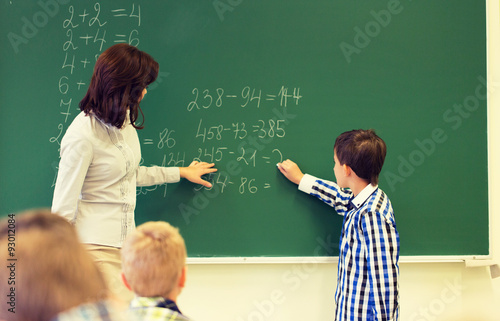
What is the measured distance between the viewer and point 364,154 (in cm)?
239

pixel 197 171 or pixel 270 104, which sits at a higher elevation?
pixel 270 104

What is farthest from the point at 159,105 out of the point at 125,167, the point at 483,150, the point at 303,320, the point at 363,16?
the point at 483,150

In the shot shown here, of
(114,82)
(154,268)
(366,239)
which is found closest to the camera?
(154,268)

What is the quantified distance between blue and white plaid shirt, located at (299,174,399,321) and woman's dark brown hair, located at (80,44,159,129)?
1305 millimetres

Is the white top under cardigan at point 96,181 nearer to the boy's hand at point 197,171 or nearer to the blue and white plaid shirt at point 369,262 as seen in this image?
the boy's hand at point 197,171

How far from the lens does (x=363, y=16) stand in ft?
9.15

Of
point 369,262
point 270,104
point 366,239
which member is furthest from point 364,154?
point 270,104

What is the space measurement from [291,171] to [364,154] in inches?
19.5

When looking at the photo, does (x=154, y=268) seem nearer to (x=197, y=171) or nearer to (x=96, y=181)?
(x=96, y=181)

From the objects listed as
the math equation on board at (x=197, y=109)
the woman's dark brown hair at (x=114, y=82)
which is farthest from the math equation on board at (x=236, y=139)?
the woman's dark brown hair at (x=114, y=82)

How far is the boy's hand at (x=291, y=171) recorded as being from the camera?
2.73 metres

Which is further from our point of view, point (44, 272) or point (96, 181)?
point (96, 181)

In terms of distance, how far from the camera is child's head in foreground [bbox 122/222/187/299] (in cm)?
143

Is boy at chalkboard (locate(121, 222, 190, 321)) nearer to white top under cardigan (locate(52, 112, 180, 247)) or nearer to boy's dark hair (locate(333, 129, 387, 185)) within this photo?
white top under cardigan (locate(52, 112, 180, 247))
